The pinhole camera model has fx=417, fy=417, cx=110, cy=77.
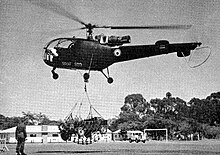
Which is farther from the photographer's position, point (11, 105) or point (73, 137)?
point (73, 137)

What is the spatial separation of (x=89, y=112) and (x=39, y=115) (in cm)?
78

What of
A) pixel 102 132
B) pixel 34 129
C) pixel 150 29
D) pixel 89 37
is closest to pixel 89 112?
pixel 102 132

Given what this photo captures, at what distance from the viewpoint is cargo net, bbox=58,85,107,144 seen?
6.65 m

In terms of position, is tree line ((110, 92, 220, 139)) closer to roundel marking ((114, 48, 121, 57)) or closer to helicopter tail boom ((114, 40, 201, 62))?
helicopter tail boom ((114, 40, 201, 62))

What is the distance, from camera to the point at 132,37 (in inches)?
253

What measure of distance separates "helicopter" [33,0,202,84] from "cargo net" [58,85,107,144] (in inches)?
24.5

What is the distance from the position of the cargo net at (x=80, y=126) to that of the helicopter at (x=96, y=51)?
2.04 ft

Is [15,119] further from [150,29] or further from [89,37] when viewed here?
[150,29]

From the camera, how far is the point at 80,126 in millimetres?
6918

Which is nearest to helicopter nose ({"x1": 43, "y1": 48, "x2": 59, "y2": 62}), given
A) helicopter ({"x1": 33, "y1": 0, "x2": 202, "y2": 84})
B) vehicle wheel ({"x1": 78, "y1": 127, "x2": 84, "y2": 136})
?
helicopter ({"x1": 33, "y1": 0, "x2": 202, "y2": 84})

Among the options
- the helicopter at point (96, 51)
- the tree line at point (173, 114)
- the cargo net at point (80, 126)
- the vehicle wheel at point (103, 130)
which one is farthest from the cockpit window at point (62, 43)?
the vehicle wheel at point (103, 130)

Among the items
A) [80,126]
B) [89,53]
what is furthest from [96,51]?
[80,126]

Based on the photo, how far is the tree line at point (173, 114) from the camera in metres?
6.36

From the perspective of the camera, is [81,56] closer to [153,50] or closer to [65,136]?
[153,50]
